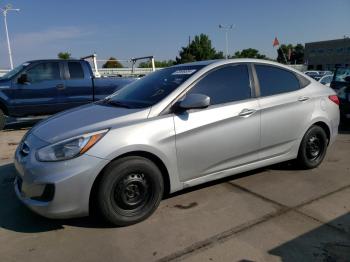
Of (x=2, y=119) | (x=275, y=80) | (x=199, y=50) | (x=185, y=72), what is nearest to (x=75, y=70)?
(x=2, y=119)

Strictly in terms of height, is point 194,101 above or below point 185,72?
below

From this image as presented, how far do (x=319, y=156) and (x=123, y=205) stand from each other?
3.09 m

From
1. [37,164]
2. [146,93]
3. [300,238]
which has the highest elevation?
[146,93]

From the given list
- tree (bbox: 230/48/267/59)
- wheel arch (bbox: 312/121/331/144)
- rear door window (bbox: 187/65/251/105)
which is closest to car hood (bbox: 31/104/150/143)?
rear door window (bbox: 187/65/251/105)

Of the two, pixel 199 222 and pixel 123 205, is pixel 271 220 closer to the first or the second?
pixel 199 222

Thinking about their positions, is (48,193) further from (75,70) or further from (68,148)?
(75,70)

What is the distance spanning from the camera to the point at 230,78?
14.1 ft

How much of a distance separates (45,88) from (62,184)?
7.12 metres

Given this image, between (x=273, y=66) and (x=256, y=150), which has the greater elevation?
(x=273, y=66)

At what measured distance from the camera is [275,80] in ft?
15.4

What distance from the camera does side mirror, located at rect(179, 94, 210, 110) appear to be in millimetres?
3723

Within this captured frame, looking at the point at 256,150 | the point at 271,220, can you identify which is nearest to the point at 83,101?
the point at 256,150

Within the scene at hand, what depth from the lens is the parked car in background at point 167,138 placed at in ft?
10.8

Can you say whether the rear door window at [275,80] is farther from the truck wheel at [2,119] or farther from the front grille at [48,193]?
the truck wheel at [2,119]
